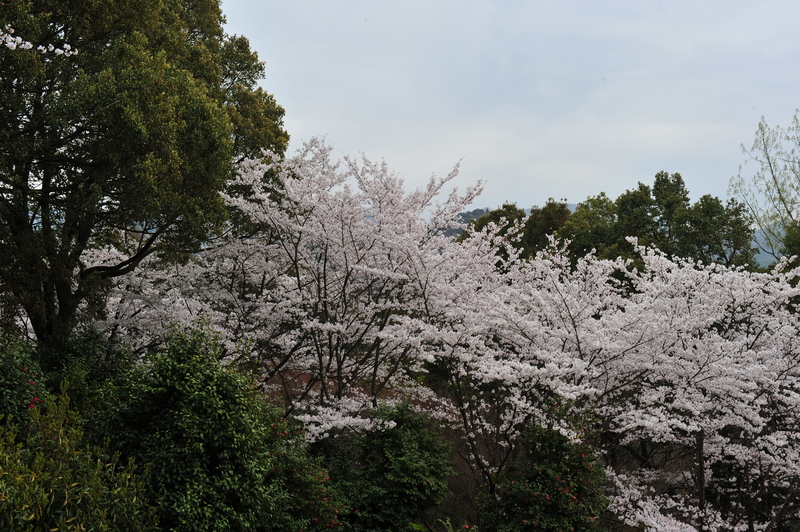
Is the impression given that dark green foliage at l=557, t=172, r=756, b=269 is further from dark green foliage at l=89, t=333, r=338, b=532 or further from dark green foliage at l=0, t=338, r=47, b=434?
dark green foliage at l=0, t=338, r=47, b=434

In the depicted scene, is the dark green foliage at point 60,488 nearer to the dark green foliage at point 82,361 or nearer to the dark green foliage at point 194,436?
the dark green foliage at point 194,436

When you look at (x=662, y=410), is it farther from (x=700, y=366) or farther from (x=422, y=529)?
(x=422, y=529)

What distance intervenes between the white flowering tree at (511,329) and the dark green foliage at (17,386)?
221 cm

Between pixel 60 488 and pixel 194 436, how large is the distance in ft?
4.09

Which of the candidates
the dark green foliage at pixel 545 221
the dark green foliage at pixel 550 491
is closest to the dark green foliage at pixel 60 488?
the dark green foliage at pixel 550 491

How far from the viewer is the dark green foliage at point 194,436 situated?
474 centimetres

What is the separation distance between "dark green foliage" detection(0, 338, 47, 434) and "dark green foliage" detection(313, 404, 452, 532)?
3.99 meters

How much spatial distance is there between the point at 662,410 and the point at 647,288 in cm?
229

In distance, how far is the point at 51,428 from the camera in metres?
4.29

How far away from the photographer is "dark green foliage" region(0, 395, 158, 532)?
342 centimetres

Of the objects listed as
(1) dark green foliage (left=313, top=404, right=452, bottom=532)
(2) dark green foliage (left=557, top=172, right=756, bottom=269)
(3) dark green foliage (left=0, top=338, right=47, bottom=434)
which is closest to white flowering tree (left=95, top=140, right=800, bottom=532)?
(1) dark green foliage (left=313, top=404, right=452, bottom=532)

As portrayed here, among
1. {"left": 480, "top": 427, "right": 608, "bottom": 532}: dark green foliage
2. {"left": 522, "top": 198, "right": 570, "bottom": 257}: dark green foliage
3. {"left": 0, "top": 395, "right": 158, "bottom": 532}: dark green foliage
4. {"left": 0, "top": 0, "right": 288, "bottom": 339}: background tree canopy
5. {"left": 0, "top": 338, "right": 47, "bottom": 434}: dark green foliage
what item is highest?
{"left": 522, "top": 198, "right": 570, "bottom": 257}: dark green foliage

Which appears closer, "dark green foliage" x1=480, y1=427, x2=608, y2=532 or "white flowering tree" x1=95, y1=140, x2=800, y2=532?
"dark green foliage" x1=480, y1=427, x2=608, y2=532

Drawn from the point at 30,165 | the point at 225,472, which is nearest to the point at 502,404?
the point at 225,472
